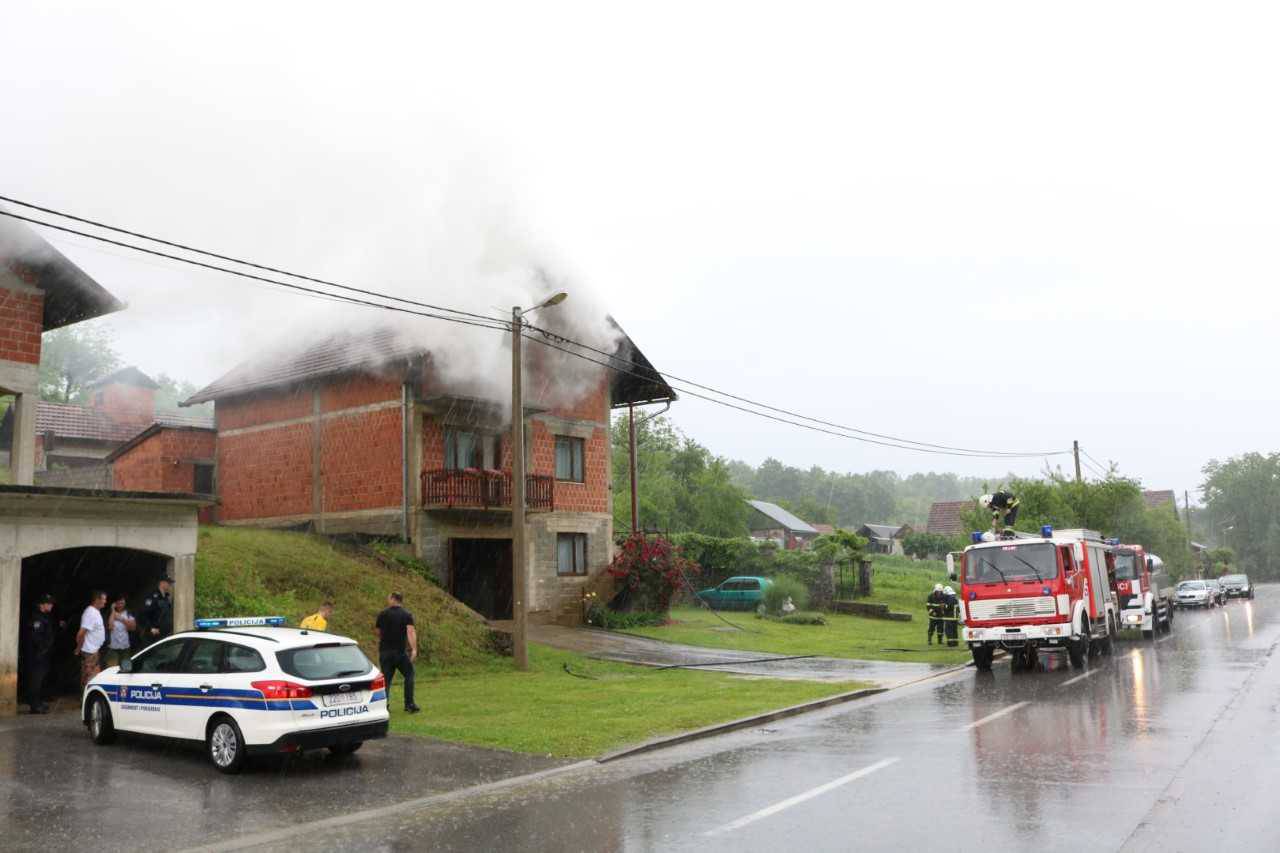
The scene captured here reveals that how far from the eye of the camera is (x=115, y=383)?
63000 millimetres

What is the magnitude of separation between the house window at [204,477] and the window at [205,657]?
75.4 feet

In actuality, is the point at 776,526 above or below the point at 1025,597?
above

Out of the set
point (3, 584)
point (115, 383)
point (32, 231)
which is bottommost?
point (3, 584)

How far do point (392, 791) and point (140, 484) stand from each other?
26.7m

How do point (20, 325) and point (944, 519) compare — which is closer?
point (20, 325)

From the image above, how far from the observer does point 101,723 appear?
12.0 metres

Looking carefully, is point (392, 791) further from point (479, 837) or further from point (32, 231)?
point (32, 231)

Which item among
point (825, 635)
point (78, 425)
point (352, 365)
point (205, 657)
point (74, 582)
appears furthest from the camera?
point (78, 425)

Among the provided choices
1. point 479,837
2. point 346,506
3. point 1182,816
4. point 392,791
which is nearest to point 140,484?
point 346,506

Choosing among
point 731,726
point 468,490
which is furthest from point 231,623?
point 468,490

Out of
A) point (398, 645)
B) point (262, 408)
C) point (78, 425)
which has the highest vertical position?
point (78, 425)

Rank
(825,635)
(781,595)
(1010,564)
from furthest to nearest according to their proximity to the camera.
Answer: (781,595) → (825,635) → (1010,564)

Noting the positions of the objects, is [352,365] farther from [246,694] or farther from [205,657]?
[246,694]

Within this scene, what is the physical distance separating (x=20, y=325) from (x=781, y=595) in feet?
78.1
